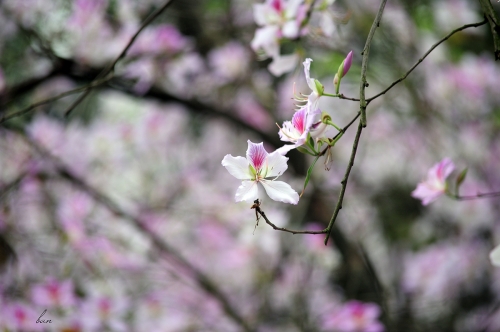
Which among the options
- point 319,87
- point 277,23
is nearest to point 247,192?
point 319,87

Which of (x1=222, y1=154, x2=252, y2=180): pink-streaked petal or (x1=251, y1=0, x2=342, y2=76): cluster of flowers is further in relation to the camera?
(x1=251, y1=0, x2=342, y2=76): cluster of flowers

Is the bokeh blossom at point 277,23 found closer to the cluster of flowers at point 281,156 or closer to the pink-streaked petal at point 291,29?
the pink-streaked petal at point 291,29

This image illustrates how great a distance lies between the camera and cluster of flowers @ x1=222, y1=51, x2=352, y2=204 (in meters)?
0.61

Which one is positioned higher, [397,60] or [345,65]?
[397,60]

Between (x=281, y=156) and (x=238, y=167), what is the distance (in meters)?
0.06

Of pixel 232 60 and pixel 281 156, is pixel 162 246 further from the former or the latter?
pixel 281 156

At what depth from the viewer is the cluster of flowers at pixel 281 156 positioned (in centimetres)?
61

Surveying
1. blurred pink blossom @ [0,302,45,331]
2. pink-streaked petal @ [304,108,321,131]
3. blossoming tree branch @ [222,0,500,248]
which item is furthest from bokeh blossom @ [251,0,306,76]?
blurred pink blossom @ [0,302,45,331]

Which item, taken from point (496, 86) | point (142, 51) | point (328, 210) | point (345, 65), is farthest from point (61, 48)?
point (496, 86)

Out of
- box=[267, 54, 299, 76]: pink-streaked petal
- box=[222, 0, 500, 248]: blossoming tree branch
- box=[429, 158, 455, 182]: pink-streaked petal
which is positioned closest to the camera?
box=[222, 0, 500, 248]: blossoming tree branch

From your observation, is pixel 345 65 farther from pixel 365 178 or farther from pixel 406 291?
pixel 365 178

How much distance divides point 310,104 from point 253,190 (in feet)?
0.41

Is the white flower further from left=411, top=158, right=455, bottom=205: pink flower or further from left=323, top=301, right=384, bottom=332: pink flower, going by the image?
left=323, top=301, right=384, bottom=332: pink flower

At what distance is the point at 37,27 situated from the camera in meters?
1.75
